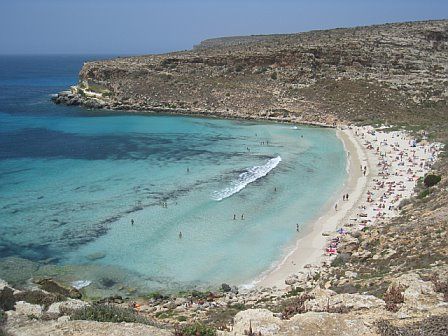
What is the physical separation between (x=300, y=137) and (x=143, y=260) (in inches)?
1281

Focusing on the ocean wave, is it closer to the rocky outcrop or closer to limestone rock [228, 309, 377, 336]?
limestone rock [228, 309, 377, 336]

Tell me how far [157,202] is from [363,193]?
555 inches

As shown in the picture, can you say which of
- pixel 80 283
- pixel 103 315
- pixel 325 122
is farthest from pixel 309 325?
pixel 325 122

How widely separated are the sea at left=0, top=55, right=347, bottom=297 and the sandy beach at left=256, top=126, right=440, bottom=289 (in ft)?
2.74

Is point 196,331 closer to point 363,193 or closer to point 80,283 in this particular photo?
point 80,283

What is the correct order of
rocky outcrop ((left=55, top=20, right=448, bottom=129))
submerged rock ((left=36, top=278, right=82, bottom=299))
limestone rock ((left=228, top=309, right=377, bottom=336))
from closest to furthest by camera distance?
limestone rock ((left=228, top=309, right=377, bottom=336)), submerged rock ((left=36, top=278, right=82, bottom=299)), rocky outcrop ((left=55, top=20, right=448, bottom=129))

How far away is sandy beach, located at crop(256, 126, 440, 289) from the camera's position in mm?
21030

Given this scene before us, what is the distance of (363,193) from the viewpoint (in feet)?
101

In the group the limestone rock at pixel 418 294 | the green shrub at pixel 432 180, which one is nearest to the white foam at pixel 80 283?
the limestone rock at pixel 418 294

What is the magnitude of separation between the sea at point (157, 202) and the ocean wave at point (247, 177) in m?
0.14

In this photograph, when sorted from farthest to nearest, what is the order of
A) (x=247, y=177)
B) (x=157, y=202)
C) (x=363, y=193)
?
(x=247, y=177) → (x=363, y=193) → (x=157, y=202)

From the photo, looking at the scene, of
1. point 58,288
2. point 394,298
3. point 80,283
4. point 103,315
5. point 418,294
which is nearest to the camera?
point 103,315

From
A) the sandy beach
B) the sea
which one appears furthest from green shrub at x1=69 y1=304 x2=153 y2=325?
the sandy beach

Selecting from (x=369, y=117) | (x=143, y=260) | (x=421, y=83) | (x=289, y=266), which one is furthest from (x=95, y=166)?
(x=421, y=83)
